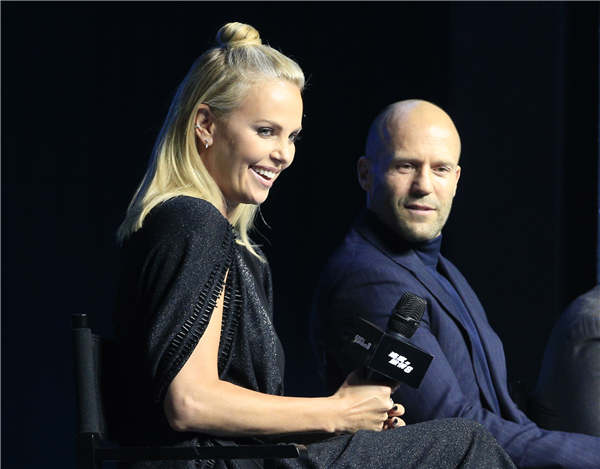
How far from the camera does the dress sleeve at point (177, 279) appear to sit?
1627mm

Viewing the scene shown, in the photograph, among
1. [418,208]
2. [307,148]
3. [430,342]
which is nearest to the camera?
[430,342]

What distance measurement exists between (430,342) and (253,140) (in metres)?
0.63

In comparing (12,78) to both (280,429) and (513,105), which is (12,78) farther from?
(280,429)

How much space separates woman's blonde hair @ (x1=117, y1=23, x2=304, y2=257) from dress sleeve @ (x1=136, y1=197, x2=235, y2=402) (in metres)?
0.11

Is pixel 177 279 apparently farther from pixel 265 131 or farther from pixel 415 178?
pixel 415 178

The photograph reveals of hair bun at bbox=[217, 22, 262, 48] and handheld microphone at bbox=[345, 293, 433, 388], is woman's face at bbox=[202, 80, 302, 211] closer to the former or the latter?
hair bun at bbox=[217, 22, 262, 48]

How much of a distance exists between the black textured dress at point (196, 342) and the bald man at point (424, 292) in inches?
18.8

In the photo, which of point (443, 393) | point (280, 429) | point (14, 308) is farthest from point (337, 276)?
point (14, 308)

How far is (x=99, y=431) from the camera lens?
1.67 m

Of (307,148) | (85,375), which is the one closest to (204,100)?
(85,375)

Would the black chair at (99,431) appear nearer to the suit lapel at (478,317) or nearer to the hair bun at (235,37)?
the hair bun at (235,37)

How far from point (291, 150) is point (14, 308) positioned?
200 centimetres

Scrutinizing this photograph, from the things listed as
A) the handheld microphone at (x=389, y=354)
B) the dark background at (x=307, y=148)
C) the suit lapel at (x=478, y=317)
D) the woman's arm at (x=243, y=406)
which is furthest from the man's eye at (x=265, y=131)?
the dark background at (x=307, y=148)

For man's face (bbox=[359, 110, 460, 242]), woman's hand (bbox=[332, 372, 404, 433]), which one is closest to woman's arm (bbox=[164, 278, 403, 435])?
woman's hand (bbox=[332, 372, 404, 433])
